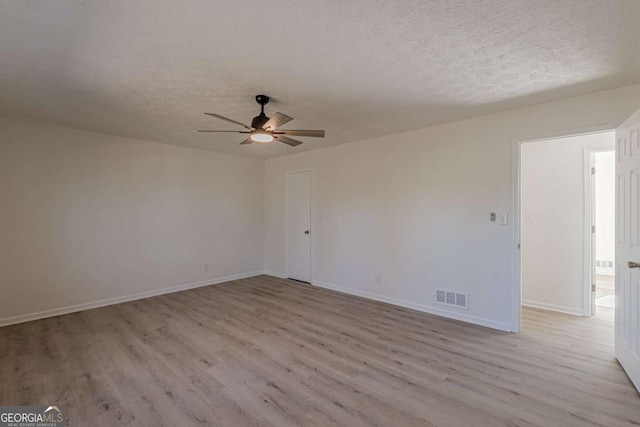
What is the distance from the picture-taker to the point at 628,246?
7.84 feet

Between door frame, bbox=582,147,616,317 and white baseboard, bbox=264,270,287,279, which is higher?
door frame, bbox=582,147,616,317

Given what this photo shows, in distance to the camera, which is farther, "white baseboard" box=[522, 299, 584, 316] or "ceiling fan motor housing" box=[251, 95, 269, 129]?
"white baseboard" box=[522, 299, 584, 316]

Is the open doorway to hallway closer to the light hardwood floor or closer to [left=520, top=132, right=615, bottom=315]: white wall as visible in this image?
[left=520, top=132, right=615, bottom=315]: white wall

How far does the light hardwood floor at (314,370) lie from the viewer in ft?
6.54

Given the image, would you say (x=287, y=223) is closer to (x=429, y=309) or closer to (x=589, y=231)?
(x=429, y=309)

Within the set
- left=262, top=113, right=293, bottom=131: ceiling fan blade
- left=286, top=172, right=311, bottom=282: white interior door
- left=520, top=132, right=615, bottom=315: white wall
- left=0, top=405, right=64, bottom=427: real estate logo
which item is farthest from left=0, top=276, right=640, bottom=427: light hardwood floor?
left=262, top=113, right=293, bottom=131: ceiling fan blade

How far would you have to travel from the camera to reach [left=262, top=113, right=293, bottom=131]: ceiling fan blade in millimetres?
2577

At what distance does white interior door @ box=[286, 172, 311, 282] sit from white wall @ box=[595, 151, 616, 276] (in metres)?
5.69

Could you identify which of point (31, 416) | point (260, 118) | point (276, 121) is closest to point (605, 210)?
point (276, 121)

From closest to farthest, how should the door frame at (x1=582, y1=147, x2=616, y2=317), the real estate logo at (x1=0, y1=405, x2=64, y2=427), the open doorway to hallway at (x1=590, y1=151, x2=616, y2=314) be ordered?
the real estate logo at (x1=0, y1=405, x2=64, y2=427) < the door frame at (x1=582, y1=147, x2=616, y2=317) < the open doorway to hallway at (x1=590, y1=151, x2=616, y2=314)

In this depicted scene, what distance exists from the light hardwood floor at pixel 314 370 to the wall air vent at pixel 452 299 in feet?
0.76

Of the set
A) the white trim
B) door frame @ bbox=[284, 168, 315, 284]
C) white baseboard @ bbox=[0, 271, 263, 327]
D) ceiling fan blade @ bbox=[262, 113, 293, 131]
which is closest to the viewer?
ceiling fan blade @ bbox=[262, 113, 293, 131]

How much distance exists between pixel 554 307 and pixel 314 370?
3580 mm

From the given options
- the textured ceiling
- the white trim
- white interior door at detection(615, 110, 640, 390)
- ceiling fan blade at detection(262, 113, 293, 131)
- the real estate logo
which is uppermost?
the textured ceiling
